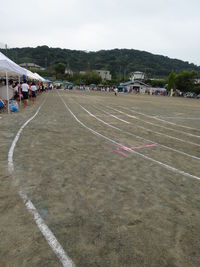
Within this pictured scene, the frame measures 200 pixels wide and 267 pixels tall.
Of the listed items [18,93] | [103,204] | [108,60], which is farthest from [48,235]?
[108,60]

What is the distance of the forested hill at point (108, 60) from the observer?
154 meters

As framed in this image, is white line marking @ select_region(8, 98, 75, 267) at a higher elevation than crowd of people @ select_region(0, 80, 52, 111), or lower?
lower

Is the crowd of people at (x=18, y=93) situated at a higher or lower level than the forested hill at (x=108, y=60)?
lower

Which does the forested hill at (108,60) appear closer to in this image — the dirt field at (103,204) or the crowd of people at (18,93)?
the crowd of people at (18,93)

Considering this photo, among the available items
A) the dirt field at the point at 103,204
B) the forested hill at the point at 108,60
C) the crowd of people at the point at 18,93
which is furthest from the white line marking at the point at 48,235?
the forested hill at the point at 108,60

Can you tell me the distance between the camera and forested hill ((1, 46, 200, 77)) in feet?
504

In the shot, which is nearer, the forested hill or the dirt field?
the dirt field

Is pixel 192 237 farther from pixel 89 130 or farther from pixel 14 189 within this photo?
pixel 89 130

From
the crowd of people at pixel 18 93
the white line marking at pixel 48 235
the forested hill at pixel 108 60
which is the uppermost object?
the forested hill at pixel 108 60

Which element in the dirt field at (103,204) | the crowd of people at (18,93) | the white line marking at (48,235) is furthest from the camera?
the crowd of people at (18,93)

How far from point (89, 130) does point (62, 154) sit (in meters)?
3.36

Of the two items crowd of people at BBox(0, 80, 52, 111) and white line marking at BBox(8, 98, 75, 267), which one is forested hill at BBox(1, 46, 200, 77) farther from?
white line marking at BBox(8, 98, 75, 267)

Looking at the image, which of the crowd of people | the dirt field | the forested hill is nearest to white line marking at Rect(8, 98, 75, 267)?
the dirt field

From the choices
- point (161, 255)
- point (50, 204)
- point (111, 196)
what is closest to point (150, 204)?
point (111, 196)
